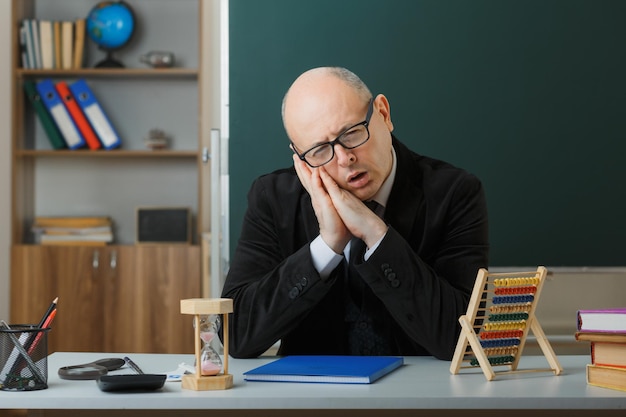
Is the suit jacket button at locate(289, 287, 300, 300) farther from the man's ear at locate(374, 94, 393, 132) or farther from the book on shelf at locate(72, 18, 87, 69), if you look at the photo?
the book on shelf at locate(72, 18, 87, 69)

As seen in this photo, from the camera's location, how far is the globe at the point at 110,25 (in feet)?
16.3

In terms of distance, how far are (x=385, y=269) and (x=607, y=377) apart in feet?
1.67

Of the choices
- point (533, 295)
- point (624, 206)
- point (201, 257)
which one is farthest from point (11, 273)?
point (533, 295)

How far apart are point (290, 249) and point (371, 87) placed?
1188 mm

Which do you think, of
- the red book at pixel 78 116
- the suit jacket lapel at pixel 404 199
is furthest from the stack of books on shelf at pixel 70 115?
the suit jacket lapel at pixel 404 199

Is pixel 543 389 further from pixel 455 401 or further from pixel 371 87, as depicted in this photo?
pixel 371 87

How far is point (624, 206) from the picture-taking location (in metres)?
3.21

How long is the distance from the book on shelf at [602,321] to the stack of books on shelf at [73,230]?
3.72 m

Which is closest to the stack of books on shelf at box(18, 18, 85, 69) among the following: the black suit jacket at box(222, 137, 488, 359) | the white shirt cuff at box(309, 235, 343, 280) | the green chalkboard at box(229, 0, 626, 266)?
the green chalkboard at box(229, 0, 626, 266)

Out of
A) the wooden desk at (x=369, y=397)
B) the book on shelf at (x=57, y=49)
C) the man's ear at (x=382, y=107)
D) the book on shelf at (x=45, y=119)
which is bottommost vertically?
the wooden desk at (x=369, y=397)

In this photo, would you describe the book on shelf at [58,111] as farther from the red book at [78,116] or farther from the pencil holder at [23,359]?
the pencil holder at [23,359]

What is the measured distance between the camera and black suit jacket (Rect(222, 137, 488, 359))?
183 centimetres

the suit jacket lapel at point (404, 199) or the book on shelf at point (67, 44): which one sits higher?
the book on shelf at point (67, 44)

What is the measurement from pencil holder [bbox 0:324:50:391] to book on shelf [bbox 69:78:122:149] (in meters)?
3.61
